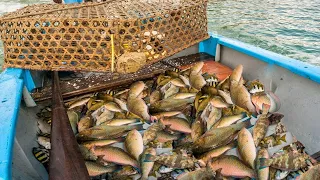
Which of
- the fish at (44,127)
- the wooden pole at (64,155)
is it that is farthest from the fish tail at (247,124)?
the fish at (44,127)

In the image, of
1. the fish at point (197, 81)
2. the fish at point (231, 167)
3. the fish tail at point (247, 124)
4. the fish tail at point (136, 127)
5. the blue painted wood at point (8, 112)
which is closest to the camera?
the blue painted wood at point (8, 112)

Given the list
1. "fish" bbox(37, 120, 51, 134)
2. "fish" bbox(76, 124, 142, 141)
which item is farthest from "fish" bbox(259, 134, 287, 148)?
"fish" bbox(37, 120, 51, 134)

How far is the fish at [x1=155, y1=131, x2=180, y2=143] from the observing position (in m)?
2.33

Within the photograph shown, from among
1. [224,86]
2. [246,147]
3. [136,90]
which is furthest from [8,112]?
[224,86]

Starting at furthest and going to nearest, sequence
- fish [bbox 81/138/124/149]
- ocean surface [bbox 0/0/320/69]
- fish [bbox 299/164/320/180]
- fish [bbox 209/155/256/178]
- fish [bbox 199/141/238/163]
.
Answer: ocean surface [bbox 0/0/320/69] → fish [bbox 81/138/124/149] → fish [bbox 199/141/238/163] → fish [bbox 209/155/256/178] → fish [bbox 299/164/320/180]

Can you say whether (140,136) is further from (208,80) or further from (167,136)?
(208,80)

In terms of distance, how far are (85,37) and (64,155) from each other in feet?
4.47

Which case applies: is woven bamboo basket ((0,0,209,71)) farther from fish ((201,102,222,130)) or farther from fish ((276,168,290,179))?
fish ((276,168,290,179))

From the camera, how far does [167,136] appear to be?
2391 millimetres

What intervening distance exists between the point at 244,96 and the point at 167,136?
0.87 meters

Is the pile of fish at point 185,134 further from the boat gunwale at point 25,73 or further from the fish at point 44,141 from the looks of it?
the boat gunwale at point 25,73

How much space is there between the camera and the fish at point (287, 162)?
1.94 m

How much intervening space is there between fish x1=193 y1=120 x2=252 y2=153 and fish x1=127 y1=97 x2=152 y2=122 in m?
0.58

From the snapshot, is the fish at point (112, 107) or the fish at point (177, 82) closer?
the fish at point (112, 107)
